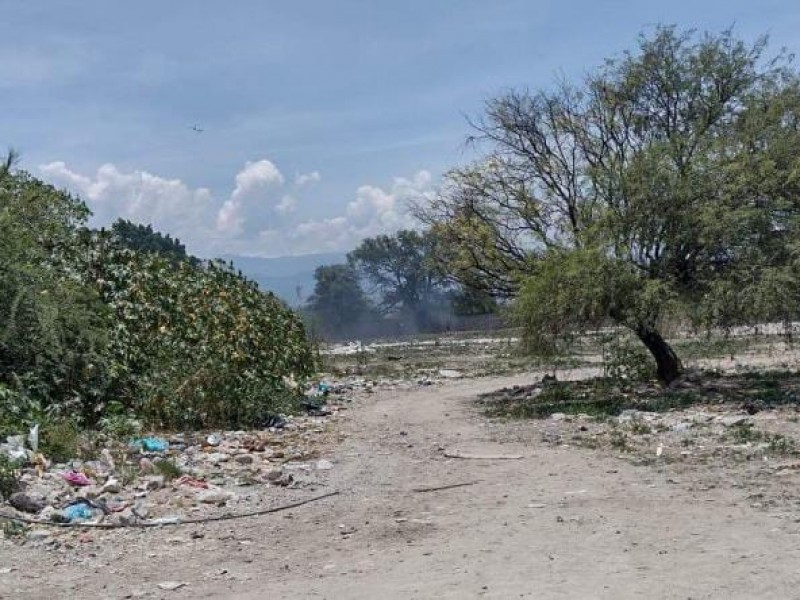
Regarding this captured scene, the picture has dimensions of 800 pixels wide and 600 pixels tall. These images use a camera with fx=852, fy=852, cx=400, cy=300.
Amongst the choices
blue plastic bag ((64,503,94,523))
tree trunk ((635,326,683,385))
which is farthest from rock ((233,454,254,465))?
tree trunk ((635,326,683,385))

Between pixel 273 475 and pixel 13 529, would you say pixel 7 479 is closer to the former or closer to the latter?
pixel 13 529

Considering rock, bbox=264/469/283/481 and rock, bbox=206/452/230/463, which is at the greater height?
rock, bbox=206/452/230/463

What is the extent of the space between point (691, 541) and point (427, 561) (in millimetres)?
1838

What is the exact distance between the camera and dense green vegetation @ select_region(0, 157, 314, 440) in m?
11.6

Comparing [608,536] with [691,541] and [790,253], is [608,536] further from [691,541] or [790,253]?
[790,253]

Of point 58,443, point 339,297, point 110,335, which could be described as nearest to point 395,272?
point 339,297

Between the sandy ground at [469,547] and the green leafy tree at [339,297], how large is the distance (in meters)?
60.1

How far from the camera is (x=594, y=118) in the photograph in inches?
700

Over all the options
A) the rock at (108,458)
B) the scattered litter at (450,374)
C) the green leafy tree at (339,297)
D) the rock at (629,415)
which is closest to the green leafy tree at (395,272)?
the green leafy tree at (339,297)

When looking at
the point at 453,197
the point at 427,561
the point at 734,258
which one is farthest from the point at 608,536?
the point at 453,197

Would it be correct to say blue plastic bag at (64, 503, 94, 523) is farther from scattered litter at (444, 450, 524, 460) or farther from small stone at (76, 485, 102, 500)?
scattered litter at (444, 450, 524, 460)

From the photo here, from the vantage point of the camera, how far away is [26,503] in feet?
24.9

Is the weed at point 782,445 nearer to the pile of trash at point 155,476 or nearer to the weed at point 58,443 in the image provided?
the pile of trash at point 155,476

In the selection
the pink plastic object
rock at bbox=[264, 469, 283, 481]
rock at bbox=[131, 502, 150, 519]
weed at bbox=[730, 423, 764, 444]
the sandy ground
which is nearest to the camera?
the sandy ground
